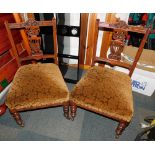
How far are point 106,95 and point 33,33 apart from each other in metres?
0.89

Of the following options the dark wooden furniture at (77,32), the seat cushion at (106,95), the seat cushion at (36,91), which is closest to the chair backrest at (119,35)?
the seat cushion at (106,95)

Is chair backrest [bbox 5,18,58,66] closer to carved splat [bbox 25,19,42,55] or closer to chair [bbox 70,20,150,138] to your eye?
carved splat [bbox 25,19,42,55]

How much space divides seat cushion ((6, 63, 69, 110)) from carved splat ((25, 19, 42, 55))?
26cm

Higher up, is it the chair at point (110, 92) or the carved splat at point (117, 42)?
the carved splat at point (117, 42)

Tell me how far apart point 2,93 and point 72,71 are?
1.06 meters

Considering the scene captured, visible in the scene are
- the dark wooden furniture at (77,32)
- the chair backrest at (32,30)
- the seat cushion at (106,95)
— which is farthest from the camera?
the dark wooden furniture at (77,32)

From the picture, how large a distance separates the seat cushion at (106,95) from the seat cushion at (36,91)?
13cm

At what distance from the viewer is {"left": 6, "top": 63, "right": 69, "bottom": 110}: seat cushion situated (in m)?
1.29

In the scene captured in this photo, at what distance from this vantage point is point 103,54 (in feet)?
7.23

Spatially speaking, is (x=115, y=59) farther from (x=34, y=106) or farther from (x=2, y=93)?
(x=2, y=93)

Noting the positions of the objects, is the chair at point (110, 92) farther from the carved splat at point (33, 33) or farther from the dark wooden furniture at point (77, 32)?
the carved splat at point (33, 33)

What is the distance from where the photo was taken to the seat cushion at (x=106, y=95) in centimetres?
124

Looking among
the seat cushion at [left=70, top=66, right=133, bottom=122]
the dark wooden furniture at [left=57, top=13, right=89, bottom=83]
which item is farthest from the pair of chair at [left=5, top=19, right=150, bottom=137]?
the dark wooden furniture at [left=57, top=13, right=89, bottom=83]

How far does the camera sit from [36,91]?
4.36 feet
